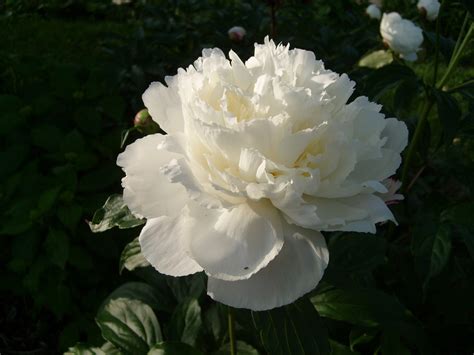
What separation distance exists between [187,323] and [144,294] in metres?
0.18

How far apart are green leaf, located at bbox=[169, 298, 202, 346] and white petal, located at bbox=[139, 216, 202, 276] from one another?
0.44 m

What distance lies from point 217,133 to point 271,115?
8 centimetres

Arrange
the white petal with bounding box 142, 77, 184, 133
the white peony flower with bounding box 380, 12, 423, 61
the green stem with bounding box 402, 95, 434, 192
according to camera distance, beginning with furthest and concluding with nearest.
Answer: the white peony flower with bounding box 380, 12, 423, 61
the green stem with bounding box 402, 95, 434, 192
the white petal with bounding box 142, 77, 184, 133

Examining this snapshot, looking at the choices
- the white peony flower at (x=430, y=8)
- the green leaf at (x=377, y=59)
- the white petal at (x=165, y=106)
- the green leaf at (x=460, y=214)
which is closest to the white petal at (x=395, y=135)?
the white petal at (x=165, y=106)

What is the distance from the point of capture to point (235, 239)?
641 millimetres

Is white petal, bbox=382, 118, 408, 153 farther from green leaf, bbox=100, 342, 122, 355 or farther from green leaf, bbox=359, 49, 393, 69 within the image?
green leaf, bbox=359, 49, 393, 69

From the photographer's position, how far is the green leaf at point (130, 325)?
1.07 m

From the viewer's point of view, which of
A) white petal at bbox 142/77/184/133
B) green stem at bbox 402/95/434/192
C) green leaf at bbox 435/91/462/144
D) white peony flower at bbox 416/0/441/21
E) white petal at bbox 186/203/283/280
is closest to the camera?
Result: white petal at bbox 186/203/283/280

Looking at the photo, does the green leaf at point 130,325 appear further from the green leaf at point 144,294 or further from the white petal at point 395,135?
the white petal at point 395,135

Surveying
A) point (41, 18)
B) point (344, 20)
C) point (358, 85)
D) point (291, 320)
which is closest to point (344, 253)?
point (291, 320)

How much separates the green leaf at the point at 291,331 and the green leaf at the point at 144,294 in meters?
0.49

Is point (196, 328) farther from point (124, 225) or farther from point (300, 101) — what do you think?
point (300, 101)

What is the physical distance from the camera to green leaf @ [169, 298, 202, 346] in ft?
3.44

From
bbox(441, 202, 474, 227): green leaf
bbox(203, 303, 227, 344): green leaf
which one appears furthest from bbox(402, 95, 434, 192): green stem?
bbox(203, 303, 227, 344): green leaf
